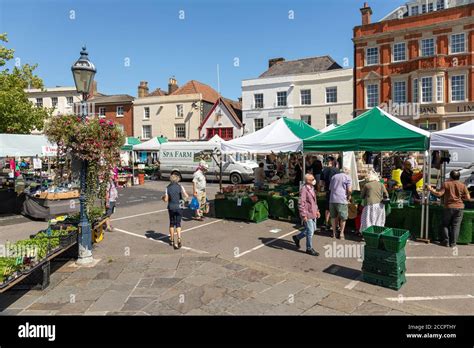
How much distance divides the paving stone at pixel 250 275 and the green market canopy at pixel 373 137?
15.2 feet

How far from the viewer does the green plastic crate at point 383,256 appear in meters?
5.68

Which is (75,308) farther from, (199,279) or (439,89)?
(439,89)

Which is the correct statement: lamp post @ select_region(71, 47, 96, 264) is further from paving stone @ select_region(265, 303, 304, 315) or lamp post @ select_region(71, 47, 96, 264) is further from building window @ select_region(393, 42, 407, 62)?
building window @ select_region(393, 42, 407, 62)

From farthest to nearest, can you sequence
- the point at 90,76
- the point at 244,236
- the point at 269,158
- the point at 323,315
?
the point at 269,158 → the point at 244,236 → the point at 90,76 → the point at 323,315

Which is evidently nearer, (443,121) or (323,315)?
(323,315)

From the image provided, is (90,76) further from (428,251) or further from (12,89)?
(12,89)

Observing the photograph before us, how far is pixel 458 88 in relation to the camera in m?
27.0

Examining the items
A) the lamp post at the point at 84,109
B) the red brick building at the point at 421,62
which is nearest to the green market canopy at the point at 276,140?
the lamp post at the point at 84,109

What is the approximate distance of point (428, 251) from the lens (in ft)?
25.6

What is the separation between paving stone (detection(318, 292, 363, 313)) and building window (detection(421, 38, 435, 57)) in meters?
28.8

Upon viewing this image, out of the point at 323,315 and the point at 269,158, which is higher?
the point at 269,158
